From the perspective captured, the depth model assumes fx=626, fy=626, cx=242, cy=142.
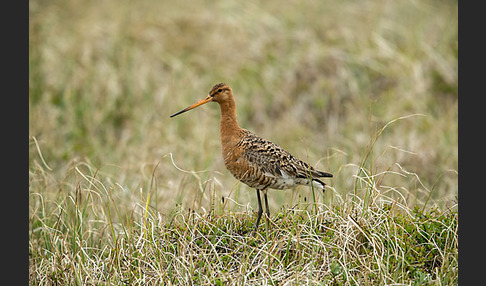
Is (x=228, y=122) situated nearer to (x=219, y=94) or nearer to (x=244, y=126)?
(x=219, y=94)

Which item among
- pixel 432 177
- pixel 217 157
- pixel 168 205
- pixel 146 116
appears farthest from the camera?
pixel 146 116

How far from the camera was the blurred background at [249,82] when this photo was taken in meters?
9.09

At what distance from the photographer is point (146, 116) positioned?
400 inches

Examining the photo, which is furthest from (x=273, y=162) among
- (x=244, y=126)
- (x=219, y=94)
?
(x=244, y=126)

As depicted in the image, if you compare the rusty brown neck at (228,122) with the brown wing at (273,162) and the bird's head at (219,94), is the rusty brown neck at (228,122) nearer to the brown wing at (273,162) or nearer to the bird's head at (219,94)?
the bird's head at (219,94)

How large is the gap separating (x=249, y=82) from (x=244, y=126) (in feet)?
3.20

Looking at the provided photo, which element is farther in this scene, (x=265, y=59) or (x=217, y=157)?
(x=265, y=59)

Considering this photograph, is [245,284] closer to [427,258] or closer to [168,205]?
[427,258]

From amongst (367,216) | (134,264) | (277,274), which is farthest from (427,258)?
(134,264)

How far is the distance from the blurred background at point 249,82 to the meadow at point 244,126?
0.03m

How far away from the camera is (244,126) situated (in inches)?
410

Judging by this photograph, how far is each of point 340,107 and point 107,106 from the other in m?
3.85

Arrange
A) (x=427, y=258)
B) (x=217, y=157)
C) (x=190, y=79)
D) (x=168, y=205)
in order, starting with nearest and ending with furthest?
(x=427, y=258) < (x=168, y=205) < (x=217, y=157) < (x=190, y=79)

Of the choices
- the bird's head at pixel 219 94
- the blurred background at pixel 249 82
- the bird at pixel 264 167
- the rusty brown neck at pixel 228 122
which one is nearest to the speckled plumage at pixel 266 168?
the bird at pixel 264 167
